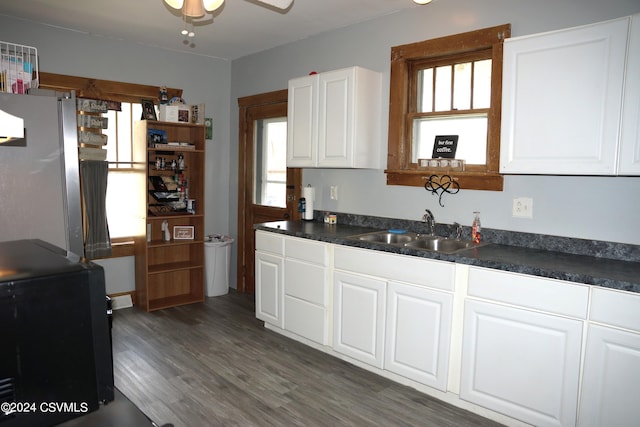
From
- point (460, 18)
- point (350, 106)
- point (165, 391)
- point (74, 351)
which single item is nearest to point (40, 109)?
point (74, 351)

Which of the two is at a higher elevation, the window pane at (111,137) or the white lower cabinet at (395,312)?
the window pane at (111,137)

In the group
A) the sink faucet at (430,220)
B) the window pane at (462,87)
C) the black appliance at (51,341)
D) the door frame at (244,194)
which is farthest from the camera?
the door frame at (244,194)

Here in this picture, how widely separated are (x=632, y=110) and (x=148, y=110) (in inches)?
149

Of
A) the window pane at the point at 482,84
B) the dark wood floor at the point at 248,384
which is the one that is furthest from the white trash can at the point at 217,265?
the window pane at the point at 482,84

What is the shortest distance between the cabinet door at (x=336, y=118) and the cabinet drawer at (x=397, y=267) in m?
0.76

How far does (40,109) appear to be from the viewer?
2033mm

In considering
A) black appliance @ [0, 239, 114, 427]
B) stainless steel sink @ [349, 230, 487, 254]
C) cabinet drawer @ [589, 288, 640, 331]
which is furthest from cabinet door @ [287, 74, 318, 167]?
black appliance @ [0, 239, 114, 427]

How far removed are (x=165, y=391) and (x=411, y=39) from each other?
2935 millimetres

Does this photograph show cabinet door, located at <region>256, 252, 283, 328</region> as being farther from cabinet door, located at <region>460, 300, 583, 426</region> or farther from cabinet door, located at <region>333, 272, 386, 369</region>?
cabinet door, located at <region>460, 300, 583, 426</region>

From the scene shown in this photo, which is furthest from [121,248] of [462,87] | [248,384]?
[462,87]

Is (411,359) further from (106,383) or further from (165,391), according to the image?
(106,383)

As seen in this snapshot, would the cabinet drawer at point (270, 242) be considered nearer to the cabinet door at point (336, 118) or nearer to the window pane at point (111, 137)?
the cabinet door at point (336, 118)

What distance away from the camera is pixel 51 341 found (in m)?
0.86

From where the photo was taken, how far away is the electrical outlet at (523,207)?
9.00 feet
